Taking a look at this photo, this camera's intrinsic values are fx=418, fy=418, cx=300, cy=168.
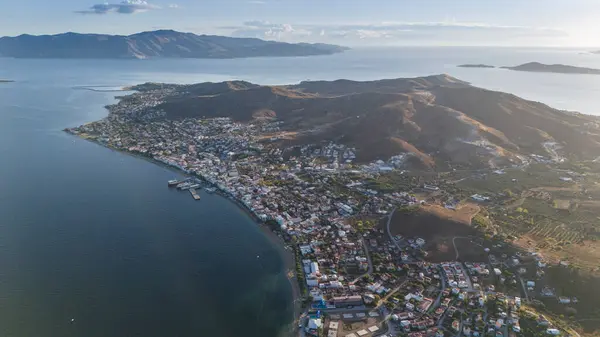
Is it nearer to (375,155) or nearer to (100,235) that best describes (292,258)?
(100,235)

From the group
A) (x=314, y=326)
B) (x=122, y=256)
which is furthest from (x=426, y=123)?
(x=122, y=256)

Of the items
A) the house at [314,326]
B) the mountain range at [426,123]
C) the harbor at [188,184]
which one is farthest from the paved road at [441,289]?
the harbor at [188,184]

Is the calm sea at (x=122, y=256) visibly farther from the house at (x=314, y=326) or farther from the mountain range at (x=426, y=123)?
the mountain range at (x=426, y=123)

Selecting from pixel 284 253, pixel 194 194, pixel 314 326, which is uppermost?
pixel 194 194

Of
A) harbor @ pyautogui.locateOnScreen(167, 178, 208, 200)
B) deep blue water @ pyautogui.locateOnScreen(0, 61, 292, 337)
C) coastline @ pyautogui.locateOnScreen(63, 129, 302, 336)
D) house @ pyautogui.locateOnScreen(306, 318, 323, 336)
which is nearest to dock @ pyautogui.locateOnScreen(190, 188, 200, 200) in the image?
harbor @ pyautogui.locateOnScreen(167, 178, 208, 200)

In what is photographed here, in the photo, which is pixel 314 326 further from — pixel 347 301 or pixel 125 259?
pixel 125 259

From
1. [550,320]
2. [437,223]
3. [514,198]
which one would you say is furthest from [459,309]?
[514,198]
